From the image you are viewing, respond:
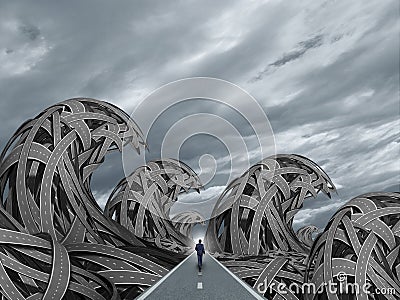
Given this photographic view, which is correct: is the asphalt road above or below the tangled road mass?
below

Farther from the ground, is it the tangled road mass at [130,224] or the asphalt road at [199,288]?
the tangled road mass at [130,224]

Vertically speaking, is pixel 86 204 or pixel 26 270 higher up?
pixel 86 204

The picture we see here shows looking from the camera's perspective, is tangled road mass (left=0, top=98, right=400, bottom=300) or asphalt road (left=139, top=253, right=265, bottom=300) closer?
asphalt road (left=139, top=253, right=265, bottom=300)

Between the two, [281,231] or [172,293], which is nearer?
[172,293]

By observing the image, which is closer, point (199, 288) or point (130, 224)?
point (199, 288)

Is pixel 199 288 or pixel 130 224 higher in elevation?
pixel 130 224

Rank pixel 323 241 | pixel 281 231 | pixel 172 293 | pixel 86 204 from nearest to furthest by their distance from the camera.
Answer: pixel 172 293 < pixel 323 241 < pixel 86 204 < pixel 281 231

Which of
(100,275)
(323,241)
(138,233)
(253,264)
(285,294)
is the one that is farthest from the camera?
(138,233)

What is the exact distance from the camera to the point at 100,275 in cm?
1686

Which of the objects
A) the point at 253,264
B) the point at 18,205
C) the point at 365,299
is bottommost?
the point at 365,299

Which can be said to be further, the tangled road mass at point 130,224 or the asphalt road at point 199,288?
the tangled road mass at point 130,224

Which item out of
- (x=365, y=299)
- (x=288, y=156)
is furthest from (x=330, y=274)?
(x=288, y=156)

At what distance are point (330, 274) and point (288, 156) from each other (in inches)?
783

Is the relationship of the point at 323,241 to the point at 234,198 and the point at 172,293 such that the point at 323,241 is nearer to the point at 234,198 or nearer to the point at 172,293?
the point at 172,293
